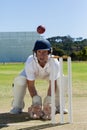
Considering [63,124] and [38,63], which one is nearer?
[63,124]

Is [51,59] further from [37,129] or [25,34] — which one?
[25,34]

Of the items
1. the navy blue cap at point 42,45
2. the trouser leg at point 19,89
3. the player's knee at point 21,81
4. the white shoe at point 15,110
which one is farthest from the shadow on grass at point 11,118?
the navy blue cap at point 42,45

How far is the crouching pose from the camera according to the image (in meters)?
8.17

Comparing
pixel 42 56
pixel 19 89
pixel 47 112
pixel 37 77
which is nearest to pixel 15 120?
pixel 47 112

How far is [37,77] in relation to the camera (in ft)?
29.2

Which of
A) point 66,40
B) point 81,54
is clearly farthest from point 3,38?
point 66,40

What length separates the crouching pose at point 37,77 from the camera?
8172mm

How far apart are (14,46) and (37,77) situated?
350 ft

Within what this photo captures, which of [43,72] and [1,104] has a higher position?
[43,72]

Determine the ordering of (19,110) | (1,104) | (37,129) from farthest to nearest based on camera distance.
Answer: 1. (1,104)
2. (19,110)
3. (37,129)

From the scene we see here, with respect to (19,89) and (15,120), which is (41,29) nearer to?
(19,89)

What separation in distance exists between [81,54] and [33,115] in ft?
358

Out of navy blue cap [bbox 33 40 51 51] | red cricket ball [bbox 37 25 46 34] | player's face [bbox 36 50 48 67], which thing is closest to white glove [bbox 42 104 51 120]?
player's face [bbox 36 50 48 67]

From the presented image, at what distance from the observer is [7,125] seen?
767 centimetres
